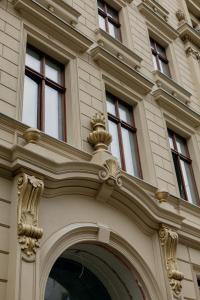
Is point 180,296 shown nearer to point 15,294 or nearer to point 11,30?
point 15,294

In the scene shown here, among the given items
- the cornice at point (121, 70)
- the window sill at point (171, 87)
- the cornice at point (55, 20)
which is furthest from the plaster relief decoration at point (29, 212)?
the window sill at point (171, 87)

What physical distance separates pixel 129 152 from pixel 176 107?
278 centimetres

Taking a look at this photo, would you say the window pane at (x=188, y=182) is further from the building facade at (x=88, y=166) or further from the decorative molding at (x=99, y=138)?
the decorative molding at (x=99, y=138)

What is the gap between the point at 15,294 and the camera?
5.12 m

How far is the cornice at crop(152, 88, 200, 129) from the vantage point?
36.1ft

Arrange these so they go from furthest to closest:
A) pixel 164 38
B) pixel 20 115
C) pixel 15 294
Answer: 1. pixel 164 38
2. pixel 20 115
3. pixel 15 294

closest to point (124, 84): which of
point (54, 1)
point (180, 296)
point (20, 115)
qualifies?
point (54, 1)

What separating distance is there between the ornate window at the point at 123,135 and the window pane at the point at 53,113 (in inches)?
52.4

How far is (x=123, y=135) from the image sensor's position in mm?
9453

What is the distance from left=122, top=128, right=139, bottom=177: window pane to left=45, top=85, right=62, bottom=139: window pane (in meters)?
1.75

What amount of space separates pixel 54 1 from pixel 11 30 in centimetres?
202

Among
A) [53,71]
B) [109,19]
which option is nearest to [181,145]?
[109,19]

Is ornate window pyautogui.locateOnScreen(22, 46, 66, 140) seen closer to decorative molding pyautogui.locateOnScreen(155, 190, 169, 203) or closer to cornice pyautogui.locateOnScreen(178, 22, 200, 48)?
decorative molding pyautogui.locateOnScreen(155, 190, 169, 203)

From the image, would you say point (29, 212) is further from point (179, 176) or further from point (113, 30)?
point (113, 30)
